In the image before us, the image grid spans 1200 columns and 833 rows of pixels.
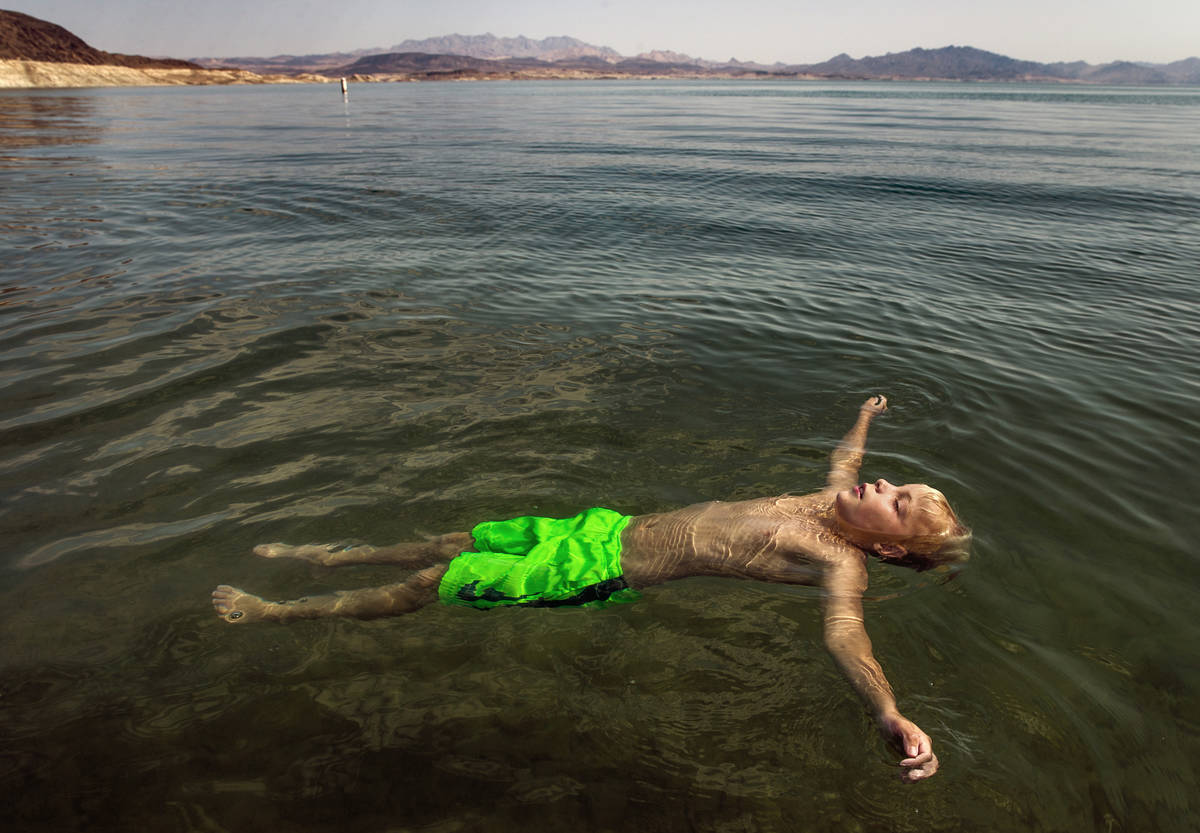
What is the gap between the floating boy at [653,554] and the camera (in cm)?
382

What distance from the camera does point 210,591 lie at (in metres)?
4.07

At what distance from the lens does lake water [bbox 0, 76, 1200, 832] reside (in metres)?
3.07

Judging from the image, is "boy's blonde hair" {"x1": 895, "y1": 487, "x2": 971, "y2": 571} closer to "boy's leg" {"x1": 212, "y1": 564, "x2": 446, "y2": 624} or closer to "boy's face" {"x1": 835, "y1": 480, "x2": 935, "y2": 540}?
"boy's face" {"x1": 835, "y1": 480, "x2": 935, "y2": 540}

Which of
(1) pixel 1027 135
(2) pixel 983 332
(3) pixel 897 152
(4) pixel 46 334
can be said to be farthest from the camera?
(1) pixel 1027 135

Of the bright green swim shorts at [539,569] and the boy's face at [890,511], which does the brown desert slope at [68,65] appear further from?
the boy's face at [890,511]

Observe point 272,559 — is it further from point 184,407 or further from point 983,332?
point 983,332

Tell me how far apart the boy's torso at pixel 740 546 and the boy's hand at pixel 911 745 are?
1.20 metres

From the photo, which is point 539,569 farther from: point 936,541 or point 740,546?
point 936,541

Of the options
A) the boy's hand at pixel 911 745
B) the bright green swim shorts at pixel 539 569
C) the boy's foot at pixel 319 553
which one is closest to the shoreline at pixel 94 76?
the boy's foot at pixel 319 553

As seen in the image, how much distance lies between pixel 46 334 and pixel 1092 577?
1061cm

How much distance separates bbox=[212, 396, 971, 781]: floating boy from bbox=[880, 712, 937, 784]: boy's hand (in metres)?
0.54

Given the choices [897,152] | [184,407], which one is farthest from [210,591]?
[897,152]

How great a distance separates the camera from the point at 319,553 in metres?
4.36

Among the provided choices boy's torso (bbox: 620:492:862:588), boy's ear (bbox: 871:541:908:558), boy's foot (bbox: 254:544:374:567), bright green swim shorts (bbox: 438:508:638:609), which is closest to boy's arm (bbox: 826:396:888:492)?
boy's torso (bbox: 620:492:862:588)
